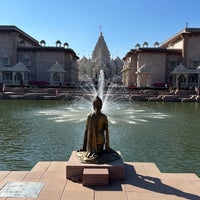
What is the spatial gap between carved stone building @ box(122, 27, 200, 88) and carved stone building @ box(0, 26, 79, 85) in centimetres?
1408

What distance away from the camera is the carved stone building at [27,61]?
50.2 metres

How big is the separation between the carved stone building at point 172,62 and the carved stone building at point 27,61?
14.1m

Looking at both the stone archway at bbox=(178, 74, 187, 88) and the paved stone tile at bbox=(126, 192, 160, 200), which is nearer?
the paved stone tile at bbox=(126, 192, 160, 200)

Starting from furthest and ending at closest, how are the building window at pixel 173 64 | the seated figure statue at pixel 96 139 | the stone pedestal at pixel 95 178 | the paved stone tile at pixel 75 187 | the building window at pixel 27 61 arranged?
1. the building window at pixel 27 61
2. the building window at pixel 173 64
3. the seated figure statue at pixel 96 139
4. the stone pedestal at pixel 95 178
5. the paved stone tile at pixel 75 187

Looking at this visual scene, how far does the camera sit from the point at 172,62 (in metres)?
52.4

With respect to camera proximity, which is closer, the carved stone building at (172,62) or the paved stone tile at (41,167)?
the paved stone tile at (41,167)

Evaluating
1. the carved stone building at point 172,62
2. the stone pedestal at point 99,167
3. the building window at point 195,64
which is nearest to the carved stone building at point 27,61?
the carved stone building at point 172,62

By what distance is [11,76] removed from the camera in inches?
2015

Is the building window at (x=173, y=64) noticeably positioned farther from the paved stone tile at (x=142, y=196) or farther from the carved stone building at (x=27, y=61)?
the paved stone tile at (x=142, y=196)

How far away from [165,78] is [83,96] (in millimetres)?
21683

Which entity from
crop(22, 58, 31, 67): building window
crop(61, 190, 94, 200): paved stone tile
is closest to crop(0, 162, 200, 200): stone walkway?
crop(61, 190, 94, 200): paved stone tile

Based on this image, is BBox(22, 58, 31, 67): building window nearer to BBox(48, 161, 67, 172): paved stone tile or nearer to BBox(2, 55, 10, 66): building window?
BBox(2, 55, 10, 66): building window

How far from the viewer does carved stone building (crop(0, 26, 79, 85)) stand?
165 feet

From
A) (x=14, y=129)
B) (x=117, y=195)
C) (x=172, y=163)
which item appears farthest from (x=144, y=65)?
(x=117, y=195)
